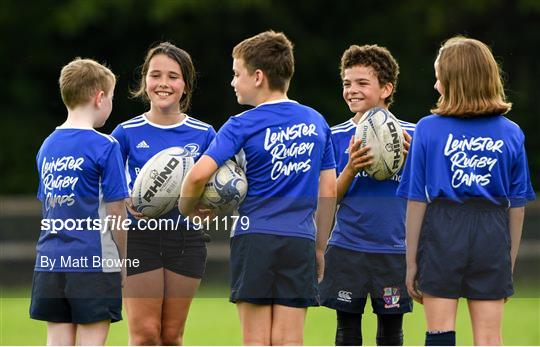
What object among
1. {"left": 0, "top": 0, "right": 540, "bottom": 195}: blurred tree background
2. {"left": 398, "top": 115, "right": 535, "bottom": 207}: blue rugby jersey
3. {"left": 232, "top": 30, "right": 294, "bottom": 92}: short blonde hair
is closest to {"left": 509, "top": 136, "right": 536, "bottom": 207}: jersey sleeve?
{"left": 398, "top": 115, "right": 535, "bottom": 207}: blue rugby jersey

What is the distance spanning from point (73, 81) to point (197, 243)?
3.52 ft

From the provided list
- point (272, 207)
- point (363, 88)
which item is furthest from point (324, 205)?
point (363, 88)

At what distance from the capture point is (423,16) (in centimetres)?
1738

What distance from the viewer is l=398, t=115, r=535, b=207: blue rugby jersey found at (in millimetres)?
4824

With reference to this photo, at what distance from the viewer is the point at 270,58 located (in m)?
4.99

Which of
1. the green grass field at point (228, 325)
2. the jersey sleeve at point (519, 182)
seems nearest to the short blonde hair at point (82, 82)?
the jersey sleeve at point (519, 182)

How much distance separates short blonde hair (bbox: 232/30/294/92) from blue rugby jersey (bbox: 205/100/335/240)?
5.5 inches

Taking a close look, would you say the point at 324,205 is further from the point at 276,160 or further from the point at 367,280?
the point at 367,280

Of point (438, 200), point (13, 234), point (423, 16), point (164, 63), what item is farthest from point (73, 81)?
point (423, 16)

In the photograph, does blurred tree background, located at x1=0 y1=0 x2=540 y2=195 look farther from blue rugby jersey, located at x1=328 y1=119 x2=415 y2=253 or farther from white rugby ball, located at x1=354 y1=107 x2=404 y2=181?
white rugby ball, located at x1=354 y1=107 x2=404 y2=181

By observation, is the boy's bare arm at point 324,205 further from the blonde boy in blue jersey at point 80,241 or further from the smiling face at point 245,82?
the blonde boy in blue jersey at point 80,241

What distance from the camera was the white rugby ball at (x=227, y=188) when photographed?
16.0 ft

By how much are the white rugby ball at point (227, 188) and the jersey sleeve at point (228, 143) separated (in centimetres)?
6

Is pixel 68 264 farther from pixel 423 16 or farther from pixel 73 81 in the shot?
pixel 423 16
